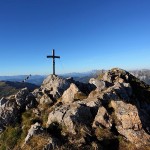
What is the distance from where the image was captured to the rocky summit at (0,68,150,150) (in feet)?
71.9

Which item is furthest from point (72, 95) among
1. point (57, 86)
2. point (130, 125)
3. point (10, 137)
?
point (130, 125)

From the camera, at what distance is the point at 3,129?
29797 mm

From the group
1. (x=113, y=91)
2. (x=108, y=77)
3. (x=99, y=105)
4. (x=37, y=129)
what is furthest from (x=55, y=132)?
(x=108, y=77)

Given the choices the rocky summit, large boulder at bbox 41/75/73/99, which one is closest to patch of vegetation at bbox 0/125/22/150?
the rocky summit

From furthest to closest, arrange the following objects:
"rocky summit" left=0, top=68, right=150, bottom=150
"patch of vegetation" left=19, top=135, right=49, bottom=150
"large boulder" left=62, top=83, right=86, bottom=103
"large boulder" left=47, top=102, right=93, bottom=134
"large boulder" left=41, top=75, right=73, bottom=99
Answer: "large boulder" left=41, top=75, right=73, bottom=99
"large boulder" left=62, top=83, right=86, bottom=103
"large boulder" left=47, top=102, right=93, bottom=134
"rocky summit" left=0, top=68, right=150, bottom=150
"patch of vegetation" left=19, top=135, right=49, bottom=150

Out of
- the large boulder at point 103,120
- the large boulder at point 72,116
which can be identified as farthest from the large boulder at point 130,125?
the large boulder at point 72,116

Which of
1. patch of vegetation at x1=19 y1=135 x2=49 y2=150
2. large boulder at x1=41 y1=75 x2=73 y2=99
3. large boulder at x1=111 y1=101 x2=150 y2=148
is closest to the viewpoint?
patch of vegetation at x1=19 y1=135 x2=49 y2=150

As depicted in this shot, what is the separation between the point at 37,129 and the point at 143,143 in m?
10.3

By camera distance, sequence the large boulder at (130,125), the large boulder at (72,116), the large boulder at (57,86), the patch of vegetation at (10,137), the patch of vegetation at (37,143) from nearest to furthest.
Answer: the patch of vegetation at (37,143) < the large boulder at (130,125) < the large boulder at (72,116) < the patch of vegetation at (10,137) < the large boulder at (57,86)

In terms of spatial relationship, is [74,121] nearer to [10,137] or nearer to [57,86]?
[10,137]

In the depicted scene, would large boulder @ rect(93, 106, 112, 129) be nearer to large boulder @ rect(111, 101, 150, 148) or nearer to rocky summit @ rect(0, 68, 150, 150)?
rocky summit @ rect(0, 68, 150, 150)

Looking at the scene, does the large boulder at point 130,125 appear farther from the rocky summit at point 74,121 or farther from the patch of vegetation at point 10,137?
the patch of vegetation at point 10,137

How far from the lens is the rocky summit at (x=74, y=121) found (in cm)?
2191

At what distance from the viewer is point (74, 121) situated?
2462 cm
